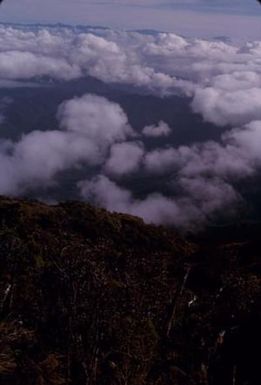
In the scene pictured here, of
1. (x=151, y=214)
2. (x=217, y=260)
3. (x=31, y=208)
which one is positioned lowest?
(x=217, y=260)

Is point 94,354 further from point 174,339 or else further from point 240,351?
point 240,351

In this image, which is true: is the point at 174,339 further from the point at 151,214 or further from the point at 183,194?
the point at 183,194

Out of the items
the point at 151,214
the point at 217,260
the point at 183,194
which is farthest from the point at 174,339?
the point at 183,194

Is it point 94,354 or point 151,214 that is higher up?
point 151,214

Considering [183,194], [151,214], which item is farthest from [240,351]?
[183,194]

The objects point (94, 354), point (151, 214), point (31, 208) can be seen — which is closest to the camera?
point (94, 354)

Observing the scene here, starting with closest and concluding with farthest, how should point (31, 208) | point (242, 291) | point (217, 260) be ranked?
point (242, 291)
point (217, 260)
point (31, 208)

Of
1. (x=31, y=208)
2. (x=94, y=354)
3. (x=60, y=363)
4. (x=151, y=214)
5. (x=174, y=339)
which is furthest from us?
(x=151, y=214)

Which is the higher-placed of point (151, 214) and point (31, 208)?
point (151, 214)

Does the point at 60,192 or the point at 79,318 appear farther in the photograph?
the point at 60,192
